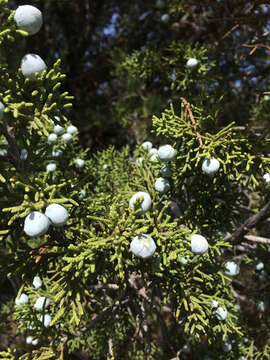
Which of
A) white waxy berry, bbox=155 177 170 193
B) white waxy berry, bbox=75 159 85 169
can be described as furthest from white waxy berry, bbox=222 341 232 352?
white waxy berry, bbox=75 159 85 169

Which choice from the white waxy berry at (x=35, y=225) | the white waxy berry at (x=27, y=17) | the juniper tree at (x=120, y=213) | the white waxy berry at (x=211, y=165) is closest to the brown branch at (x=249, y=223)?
the juniper tree at (x=120, y=213)

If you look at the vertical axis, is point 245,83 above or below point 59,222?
above

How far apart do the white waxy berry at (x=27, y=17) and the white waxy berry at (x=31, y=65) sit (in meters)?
0.10

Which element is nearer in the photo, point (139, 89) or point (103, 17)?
point (139, 89)

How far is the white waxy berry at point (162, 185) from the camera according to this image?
1.38 meters

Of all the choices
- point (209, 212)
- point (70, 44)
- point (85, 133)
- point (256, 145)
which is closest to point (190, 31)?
point (70, 44)

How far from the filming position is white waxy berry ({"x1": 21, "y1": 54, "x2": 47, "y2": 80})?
91 cm

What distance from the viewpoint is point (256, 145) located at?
136 cm

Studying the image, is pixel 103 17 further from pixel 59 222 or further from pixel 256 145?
pixel 59 222

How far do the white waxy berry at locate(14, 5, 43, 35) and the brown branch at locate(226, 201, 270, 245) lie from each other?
1400mm

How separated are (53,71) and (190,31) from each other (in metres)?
2.74

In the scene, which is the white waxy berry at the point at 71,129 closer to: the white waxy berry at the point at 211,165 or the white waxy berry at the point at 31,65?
the white waxy berry at the point at 31,65

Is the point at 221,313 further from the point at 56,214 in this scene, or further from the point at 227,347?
the point at 56,214

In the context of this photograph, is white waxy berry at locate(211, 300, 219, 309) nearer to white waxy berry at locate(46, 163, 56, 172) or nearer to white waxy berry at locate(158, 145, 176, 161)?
white waxy berry at locate(158, 145, 176, 161)
